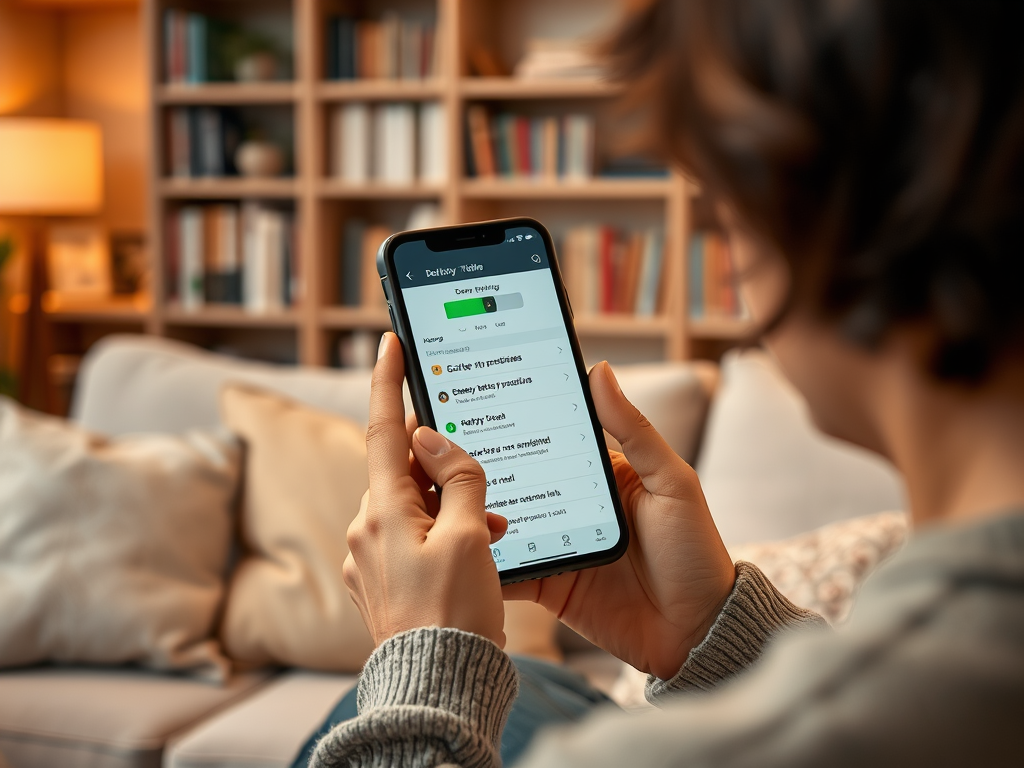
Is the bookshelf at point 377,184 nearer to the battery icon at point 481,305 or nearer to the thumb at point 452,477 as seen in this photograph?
the battery icon at point 481,305

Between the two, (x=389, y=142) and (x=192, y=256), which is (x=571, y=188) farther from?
(x=192, y=256)

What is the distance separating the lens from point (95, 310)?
11.1ft

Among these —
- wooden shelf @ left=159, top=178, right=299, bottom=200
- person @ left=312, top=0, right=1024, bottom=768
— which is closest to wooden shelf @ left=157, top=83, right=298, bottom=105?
wooden shelf @ left=159, top=178, right=299, bottom=200

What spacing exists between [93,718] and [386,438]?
1029 mm

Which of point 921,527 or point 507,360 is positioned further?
point 507,360

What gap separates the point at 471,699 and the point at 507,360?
13.1 inches

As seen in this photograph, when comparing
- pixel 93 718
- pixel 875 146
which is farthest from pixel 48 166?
pixel 875 146

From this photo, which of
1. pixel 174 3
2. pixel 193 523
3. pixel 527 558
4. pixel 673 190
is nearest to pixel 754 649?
pixel 527 558

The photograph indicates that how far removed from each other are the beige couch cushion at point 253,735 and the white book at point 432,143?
1.90 m

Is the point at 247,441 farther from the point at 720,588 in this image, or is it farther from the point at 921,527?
the point at 921,527

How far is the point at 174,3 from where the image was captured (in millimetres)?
3252

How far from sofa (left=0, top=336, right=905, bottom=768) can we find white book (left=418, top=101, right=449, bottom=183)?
4.53 ft

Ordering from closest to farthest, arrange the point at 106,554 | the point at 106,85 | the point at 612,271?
the point at 106,554 < the point at 612,271 < the point at 106,85

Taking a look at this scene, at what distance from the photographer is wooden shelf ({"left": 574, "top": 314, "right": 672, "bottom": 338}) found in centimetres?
291
